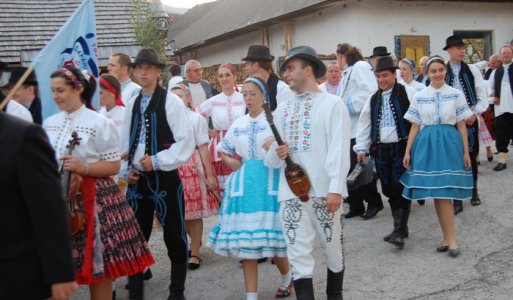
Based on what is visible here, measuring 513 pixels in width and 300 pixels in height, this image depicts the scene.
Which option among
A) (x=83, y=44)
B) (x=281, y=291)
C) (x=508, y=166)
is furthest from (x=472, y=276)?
(x=508, y=166)

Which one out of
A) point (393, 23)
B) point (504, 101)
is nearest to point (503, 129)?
point (504, 101)

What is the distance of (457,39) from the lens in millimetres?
7223

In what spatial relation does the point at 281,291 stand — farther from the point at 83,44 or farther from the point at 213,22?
the point at 213,22

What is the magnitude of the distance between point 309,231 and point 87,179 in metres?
1.54

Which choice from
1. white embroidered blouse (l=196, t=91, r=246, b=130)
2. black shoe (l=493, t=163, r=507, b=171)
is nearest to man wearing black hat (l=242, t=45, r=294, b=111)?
white embroidered blouse (l=196, t=91, r=246, b=130)

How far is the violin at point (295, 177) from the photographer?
4051mm

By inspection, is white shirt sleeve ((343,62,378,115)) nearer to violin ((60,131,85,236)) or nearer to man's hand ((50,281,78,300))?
violin ((60,131,85,236))

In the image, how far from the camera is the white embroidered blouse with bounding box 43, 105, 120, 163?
402 centimetres

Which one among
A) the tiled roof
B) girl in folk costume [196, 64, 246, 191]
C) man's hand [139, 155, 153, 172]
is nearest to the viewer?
man's hand [139, 155, 153, 172]

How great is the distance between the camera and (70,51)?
5.28 metres

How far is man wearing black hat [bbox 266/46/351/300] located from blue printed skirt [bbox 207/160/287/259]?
301 millimetres

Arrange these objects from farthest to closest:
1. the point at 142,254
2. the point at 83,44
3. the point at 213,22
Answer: the point at 213,22 < the point at 83,44 < the point at 142,254

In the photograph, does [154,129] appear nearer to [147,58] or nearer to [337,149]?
[147,58]

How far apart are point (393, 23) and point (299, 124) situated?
12.8m
